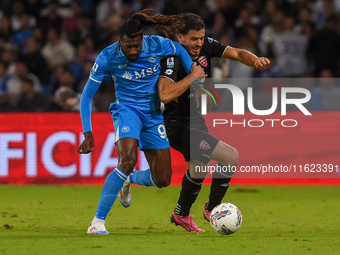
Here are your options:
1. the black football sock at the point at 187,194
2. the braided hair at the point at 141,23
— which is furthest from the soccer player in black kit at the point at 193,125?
the braided hair at the point at 141,23

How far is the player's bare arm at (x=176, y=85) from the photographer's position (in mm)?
6055

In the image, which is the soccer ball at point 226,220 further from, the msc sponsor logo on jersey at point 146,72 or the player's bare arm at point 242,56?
the player's bare arm at point 242,56

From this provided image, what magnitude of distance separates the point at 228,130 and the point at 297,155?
116 cm

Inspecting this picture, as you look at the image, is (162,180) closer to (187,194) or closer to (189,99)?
(187,194)

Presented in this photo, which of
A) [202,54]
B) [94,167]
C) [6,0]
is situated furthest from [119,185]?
[6,0]

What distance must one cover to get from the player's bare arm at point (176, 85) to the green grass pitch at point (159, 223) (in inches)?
52.9

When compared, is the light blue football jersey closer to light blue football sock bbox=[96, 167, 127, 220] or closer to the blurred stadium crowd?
light blue football sock bbox=[96, 167, 127, 220]

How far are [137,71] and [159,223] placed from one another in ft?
6.05

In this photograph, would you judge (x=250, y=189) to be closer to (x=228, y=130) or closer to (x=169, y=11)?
(x=228, y=130)

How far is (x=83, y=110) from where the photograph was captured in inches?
244

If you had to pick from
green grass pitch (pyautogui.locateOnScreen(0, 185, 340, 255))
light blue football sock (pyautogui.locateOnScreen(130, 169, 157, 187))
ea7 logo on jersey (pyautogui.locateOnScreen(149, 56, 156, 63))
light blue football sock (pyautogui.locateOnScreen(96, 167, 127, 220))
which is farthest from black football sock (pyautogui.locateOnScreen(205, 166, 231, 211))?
ea7 logo on jersey (pyautogui.locateOnScreen(149, 56, 156, 63))

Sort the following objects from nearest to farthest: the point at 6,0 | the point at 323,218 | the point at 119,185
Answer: the point at 119,185 < the point at 323,218 < the point at 6,0

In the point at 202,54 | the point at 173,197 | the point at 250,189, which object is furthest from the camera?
the point at 250,189

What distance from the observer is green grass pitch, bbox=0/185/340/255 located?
17.9ft
